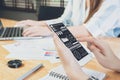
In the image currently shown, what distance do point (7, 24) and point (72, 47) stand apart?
97 centimetres

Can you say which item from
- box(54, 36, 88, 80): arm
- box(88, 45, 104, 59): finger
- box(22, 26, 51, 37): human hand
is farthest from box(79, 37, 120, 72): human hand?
box(22, 26, 51, 37): human hand

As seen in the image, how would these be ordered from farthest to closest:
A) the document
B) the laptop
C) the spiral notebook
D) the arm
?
the laptop < the document < the spiral notebook < the arm

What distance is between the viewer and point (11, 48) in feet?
3.82

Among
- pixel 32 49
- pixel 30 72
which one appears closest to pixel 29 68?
pixel 30 72

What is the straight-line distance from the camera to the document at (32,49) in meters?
1.07

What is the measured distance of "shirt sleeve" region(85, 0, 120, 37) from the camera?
142 centimetres

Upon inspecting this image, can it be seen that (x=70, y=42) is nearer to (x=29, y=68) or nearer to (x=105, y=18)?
(x=29, y=68)

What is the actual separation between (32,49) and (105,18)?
537 mm

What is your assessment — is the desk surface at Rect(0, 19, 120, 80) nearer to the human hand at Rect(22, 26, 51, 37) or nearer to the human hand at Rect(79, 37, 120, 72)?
the human hand at Rect(79, 37, 120, 72)

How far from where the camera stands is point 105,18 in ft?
4.70

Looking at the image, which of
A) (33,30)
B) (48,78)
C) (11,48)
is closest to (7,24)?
(33,30)

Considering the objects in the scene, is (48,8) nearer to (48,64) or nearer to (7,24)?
(7,24)

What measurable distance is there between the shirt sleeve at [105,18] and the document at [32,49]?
0.31m

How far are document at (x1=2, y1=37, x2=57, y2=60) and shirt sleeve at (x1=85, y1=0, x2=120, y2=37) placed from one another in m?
0.31
